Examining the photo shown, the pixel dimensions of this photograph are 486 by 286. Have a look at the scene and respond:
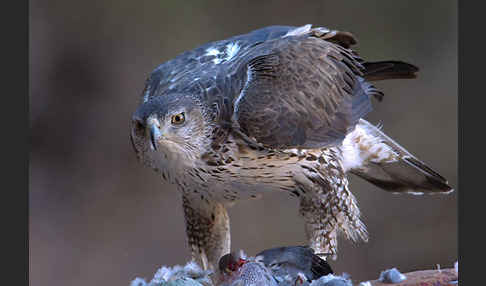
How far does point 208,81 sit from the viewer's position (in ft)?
8.32

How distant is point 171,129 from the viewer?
228cm

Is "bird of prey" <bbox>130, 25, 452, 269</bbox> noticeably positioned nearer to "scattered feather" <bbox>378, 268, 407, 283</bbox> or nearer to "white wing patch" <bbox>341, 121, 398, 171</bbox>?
"white wing patch" <bbox>341, 121, 398, 171</bbox>

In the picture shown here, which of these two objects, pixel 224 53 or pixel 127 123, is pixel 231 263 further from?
pixel 127 123

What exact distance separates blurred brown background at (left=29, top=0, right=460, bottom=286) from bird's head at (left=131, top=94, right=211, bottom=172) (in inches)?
70.1

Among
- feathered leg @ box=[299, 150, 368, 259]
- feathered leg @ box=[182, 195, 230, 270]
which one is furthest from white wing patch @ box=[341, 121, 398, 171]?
feathered leg @ box=[182, 195, 230, 270]

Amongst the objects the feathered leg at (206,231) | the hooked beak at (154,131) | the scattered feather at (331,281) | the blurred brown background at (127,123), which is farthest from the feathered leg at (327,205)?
the blurred brown background at (127,123)

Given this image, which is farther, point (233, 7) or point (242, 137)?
point (233, 7)

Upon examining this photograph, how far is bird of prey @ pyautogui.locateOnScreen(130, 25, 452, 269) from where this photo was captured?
7.85 feet

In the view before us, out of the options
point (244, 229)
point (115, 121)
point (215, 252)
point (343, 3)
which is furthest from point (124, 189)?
point (343, 3)

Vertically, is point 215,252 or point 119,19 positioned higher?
point 119,19

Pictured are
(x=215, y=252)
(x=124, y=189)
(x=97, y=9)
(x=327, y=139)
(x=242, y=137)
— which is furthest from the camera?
(x=124, y=189)

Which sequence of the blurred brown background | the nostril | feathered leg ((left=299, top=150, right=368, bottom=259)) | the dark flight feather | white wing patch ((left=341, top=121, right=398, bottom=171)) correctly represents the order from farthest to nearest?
the blurred brown background → the dark flight feather → white wing patch ((left=341, top=121, right=398, bottom=171)) → feathered leg ((left=299, top=150, right=368, bottom=259)) → the nostril

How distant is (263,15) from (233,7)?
224 mm

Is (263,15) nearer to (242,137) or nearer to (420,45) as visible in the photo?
(420,45)
